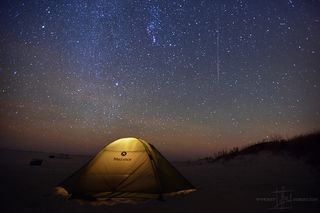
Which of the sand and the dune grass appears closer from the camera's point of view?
the sand

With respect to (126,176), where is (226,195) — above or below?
below

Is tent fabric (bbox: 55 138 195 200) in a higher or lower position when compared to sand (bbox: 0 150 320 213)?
higher

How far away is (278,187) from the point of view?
8.49m

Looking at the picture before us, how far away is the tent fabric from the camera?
7363 mm

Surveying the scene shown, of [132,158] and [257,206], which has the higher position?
[132,158]

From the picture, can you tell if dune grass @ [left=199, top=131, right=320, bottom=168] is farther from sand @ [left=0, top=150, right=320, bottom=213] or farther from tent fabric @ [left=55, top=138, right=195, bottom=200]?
tent fabric @ [left=55, top=138, right=195, bottom=200]

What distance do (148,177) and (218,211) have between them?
2204 millimetres

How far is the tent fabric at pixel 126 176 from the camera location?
7.36m

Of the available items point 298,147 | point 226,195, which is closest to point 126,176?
point 226,195

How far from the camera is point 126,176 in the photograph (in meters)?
7.62

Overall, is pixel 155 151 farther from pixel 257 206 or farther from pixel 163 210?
pixel 257 206

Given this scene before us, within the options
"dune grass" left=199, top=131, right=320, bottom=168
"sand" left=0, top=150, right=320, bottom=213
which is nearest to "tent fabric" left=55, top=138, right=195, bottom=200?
"sand" left=0, top=150, right=320, bottom=213

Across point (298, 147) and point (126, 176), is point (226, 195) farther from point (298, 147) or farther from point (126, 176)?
point (298, 147)

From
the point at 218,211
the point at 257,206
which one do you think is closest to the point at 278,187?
the point at 257,206
